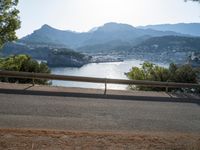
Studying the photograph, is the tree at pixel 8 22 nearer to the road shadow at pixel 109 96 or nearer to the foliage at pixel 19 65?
the foliage at pixel 19 65

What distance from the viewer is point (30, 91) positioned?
1429 cm

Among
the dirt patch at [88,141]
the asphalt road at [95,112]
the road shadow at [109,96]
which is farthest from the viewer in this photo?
the road shadow at [109,96]

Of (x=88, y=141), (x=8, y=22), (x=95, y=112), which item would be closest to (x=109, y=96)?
(x=95, y=112)

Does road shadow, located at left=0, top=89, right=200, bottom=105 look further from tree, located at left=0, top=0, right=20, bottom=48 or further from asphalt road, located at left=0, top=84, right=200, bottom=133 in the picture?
tree, located at left=0, top=0, right=20, bottom=48

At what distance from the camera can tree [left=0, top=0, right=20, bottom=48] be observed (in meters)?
28.3

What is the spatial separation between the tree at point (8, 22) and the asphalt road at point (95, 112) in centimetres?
1532

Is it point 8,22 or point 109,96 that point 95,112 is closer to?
point 109,96

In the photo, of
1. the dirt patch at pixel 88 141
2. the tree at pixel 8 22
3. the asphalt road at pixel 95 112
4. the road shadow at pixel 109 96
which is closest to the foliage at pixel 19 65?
the tree at pixel 8 22

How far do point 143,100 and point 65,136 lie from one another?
7.09 m

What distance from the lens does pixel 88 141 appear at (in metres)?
7.68

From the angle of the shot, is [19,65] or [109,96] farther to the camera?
[19,65]

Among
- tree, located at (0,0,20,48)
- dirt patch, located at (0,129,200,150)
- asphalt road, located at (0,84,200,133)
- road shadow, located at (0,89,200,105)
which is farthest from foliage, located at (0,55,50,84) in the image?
dirt patch, located at (0,129,200,150)

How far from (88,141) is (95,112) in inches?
142

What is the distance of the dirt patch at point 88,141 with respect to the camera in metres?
7.16
